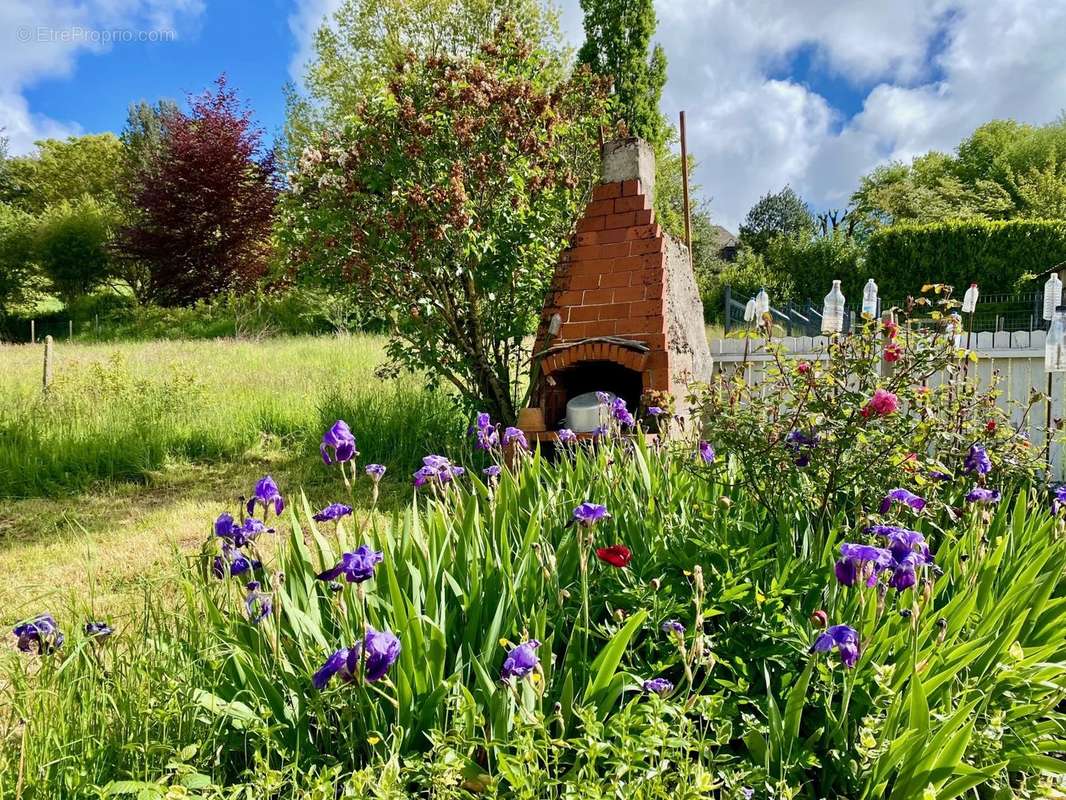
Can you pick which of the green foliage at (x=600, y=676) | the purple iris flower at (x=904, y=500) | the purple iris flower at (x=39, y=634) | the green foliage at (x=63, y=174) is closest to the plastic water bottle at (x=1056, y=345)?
the green foliage at (x=600, y=676)

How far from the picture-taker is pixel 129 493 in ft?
16.4

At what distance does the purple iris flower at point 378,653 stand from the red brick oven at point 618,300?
334cm

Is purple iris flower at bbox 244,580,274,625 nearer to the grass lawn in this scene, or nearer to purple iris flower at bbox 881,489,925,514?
the grass lawn

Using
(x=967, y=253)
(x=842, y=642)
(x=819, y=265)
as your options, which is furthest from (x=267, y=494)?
(x=819, y=265)

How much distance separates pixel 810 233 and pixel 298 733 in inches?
1044

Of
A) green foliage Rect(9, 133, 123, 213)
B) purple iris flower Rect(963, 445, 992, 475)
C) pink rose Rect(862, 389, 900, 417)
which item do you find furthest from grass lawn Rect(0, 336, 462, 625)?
green foliage Rect(9, 133, 123, 213)

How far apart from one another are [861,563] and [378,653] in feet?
3.27

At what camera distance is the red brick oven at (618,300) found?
14.3ft

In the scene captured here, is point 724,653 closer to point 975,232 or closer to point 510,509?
point 510,509

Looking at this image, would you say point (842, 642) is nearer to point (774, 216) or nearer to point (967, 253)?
point (967, 253)

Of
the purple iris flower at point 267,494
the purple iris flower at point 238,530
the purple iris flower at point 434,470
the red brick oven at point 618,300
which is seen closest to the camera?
the purple iris flower at point 238,530

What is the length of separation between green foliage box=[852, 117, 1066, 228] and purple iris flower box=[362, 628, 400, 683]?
26.7 meters

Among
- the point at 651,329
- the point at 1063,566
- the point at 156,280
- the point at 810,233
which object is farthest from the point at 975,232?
the point at 156,280

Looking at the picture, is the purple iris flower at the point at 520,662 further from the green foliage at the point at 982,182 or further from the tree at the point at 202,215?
the green foliage at the point at 982,182
